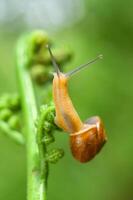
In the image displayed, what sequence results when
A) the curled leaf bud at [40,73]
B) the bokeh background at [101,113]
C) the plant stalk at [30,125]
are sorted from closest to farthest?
the plant stalk at [30,125], the curled leaf bud at [40,73], the bokeh background at [101,113]

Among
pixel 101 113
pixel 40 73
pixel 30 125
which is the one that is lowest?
pixel 30 125

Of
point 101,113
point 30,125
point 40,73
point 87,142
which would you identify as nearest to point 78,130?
point 87,142

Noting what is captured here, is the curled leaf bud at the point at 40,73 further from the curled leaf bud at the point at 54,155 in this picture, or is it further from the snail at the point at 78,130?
the curled leaf bud at the point at 54,155

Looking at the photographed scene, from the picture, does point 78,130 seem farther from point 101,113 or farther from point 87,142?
point 101,113

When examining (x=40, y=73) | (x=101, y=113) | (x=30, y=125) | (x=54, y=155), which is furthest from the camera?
(x=101, y=113)

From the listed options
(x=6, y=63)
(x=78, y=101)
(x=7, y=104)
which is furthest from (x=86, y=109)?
(x=7, y=104)

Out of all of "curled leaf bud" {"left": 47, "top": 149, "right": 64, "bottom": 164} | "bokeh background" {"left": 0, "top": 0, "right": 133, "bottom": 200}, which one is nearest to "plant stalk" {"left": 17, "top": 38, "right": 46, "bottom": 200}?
"curled leaf bud" {"left": 47, "top": 149, "right": 64, "bottom": 164}

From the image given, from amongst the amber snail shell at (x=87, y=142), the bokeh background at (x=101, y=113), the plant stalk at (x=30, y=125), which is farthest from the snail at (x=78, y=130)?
the bokeh background at (x=101, y=113)

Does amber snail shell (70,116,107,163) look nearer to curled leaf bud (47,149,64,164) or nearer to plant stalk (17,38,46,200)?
curled leaf bud (47,149,64,164)
